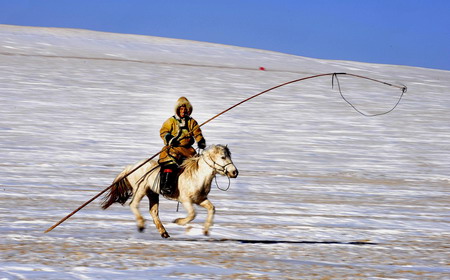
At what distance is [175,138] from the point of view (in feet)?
26.3

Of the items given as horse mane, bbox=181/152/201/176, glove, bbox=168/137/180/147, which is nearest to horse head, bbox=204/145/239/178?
horse mane, bbox=181/152/201/176

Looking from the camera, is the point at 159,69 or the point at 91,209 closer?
the point at 91,209

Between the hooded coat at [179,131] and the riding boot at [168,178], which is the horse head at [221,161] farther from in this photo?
the riding boot at [168,178]

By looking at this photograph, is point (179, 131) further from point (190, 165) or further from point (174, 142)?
point (190, 165)

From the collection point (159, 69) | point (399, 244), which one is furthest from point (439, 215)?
point (159, 69)

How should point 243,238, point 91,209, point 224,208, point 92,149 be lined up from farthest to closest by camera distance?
point 92,149 → point 224,208 → point 91,209 → point 243,238

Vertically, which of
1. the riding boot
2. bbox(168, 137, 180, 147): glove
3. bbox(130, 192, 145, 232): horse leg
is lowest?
bbox(130, 192, 145, 232): horse leg

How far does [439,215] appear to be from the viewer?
11.8m

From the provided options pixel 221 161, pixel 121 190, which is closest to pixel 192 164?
pixel 221 161

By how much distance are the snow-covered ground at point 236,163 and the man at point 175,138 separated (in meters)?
0.68

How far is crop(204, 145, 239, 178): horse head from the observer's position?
767cm

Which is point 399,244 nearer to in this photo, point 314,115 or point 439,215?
point 439,215

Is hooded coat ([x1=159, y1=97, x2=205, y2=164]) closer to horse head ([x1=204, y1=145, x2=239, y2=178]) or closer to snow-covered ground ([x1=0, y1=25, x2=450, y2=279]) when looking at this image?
horse head ([x1=204, y1=145, x2=239, y2=178])

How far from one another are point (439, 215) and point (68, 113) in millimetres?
14594
